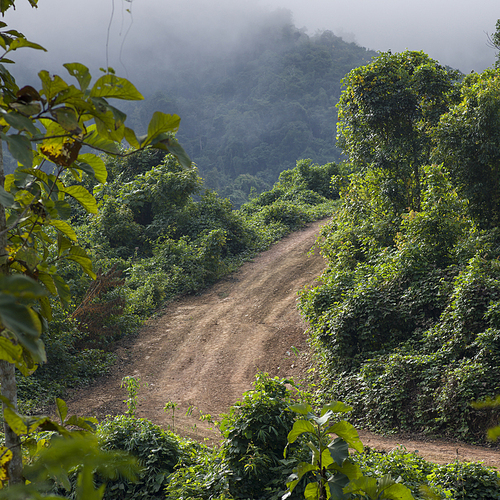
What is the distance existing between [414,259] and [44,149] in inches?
289

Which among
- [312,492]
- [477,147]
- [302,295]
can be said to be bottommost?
[302,295]

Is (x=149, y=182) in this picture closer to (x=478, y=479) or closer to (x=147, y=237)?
(x=147, y=237)

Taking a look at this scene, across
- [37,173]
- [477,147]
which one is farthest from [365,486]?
[477,147]

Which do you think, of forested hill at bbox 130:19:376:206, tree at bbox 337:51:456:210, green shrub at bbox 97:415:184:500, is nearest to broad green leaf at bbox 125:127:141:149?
green shrub at bbox 97:415:184:500

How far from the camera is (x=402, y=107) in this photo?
9734 millimetres

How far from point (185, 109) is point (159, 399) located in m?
45.7

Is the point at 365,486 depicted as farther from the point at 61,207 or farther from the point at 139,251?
the point at 139,251

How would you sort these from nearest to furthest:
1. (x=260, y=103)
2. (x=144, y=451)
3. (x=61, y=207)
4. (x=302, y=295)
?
(x=61, y=207) → (x=144, y=451) → (x=302, y=295) → (x=260, y=103)

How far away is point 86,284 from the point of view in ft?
27.7

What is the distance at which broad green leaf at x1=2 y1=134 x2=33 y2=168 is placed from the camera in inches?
29.7

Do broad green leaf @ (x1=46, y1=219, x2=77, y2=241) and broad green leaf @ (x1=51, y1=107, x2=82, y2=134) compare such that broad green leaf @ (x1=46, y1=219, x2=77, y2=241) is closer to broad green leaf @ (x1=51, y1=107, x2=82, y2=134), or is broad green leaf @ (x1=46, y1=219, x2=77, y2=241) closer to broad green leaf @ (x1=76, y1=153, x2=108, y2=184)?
broad green leaf @ (x1=76, y1=153, x2=108, y2=184)

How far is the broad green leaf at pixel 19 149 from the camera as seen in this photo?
75cm

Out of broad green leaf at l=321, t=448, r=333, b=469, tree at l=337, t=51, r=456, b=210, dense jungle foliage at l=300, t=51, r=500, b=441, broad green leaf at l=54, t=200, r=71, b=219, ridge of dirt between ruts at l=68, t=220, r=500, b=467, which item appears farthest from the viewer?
tree at l=337, t=51, r=456, b=210

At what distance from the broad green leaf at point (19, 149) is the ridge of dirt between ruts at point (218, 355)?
4.02 meters
